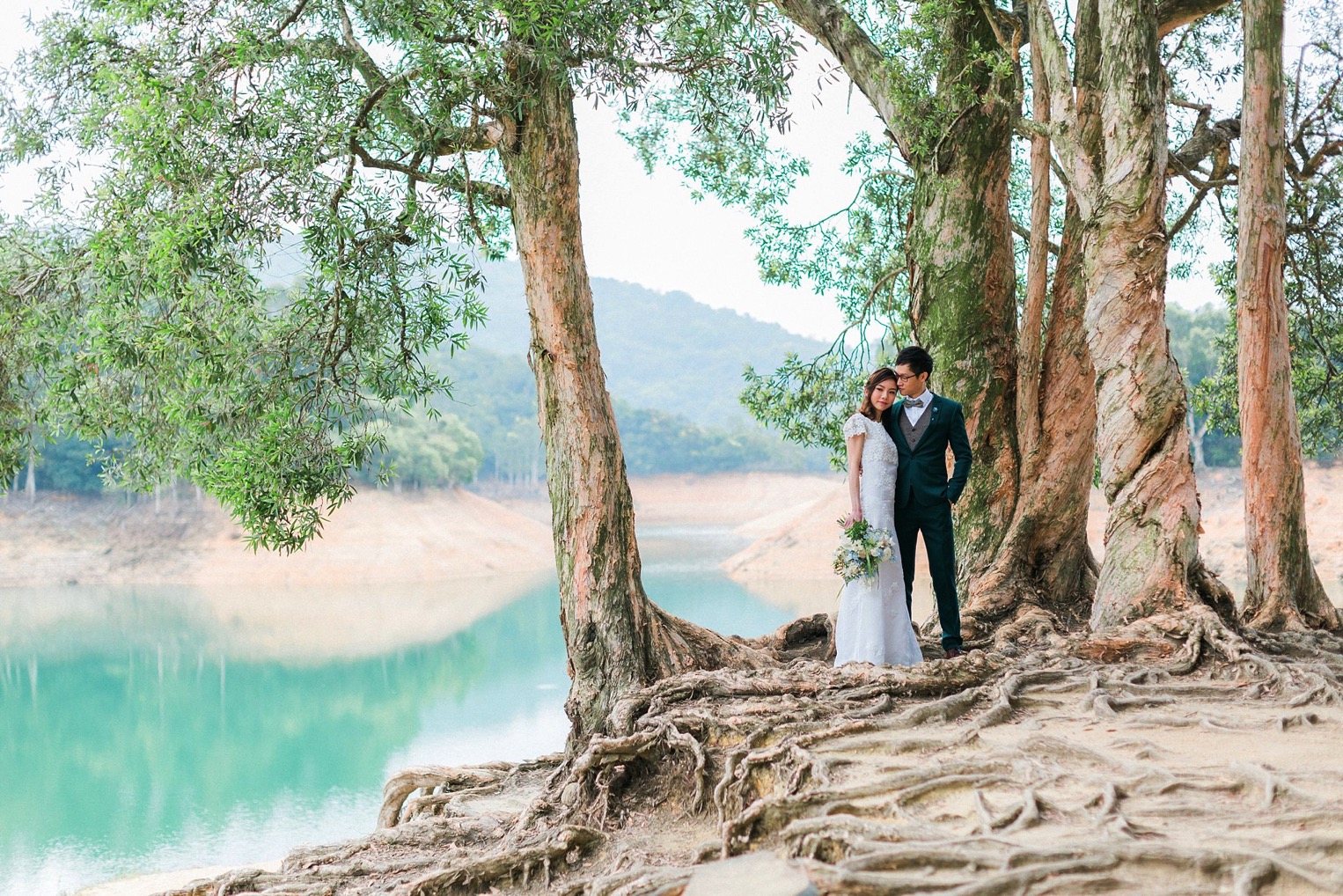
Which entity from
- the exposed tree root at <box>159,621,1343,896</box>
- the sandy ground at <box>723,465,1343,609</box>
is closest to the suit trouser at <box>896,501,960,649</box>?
the exposed tree root at <box>159,621,1343,896</box>

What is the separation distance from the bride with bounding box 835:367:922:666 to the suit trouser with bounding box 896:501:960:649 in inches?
3.8

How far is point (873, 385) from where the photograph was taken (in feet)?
14.8

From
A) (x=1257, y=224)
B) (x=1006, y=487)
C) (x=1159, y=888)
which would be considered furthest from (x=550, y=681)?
(x=1159, y=888)

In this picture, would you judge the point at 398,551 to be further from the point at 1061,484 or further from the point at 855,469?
the point at 855,469

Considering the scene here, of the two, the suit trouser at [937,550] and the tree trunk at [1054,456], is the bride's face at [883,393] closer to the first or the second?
the suit trouser at [937,550]

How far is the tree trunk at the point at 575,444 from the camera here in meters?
5.00

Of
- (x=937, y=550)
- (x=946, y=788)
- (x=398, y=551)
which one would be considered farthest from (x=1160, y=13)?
(x=398, y=551)

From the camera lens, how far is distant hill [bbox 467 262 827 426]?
262 feet

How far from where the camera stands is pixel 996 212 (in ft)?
21.5

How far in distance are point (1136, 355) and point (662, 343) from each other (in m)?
85.3

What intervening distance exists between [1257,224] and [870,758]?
379 cm

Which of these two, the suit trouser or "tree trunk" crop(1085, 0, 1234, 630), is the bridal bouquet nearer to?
the suit trouser

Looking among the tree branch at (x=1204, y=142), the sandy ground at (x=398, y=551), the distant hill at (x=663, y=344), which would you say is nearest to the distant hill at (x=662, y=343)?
the distant hill at (x=663, y=344)

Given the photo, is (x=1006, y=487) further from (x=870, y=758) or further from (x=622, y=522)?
(x=870, y=758)
